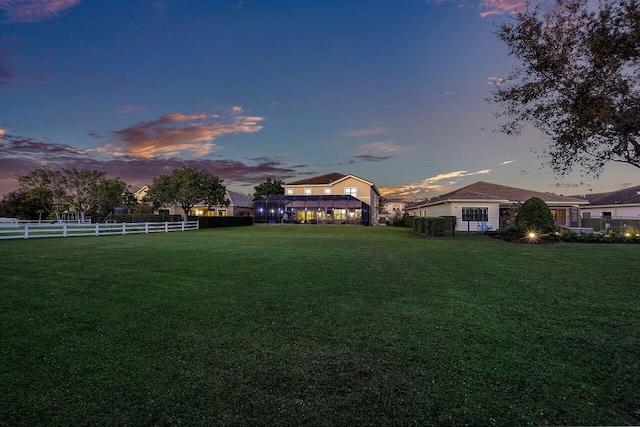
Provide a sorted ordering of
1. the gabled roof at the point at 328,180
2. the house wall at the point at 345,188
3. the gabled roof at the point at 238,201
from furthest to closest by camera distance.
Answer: the gabled roof at the point at 238,201 < the house wall at the point at 345,188 < the gabled roof at the point at 328,180

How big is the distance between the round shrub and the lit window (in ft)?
32.4

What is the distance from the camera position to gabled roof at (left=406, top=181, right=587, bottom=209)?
25719mm

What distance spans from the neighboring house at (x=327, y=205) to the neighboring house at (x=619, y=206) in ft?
82.0

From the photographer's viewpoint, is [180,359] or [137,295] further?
[137,295]

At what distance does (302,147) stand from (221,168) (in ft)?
68.7

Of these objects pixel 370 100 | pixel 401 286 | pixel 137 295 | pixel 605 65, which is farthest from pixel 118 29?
pixel 605 65

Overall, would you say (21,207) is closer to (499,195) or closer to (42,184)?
(42,184)

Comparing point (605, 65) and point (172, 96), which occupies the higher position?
point (172, 96)

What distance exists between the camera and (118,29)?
14820 millimetres

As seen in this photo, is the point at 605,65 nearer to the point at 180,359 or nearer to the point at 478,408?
the point at 478,408

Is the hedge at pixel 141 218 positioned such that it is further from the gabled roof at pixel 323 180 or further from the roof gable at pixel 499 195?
the roof gable at pixel 499 195

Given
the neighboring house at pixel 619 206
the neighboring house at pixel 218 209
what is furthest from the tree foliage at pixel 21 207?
the neighboring house at pixel 619 206

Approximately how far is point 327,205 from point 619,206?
3013 centimetres

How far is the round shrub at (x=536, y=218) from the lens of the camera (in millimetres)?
15633
